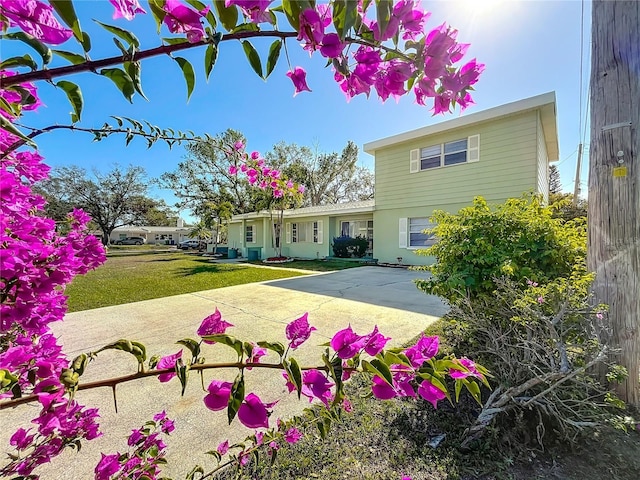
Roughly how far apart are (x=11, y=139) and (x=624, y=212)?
3.59 m

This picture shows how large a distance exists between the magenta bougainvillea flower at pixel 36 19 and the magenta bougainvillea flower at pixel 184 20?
189 mm

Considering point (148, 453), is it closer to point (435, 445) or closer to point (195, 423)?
point (195, 423)

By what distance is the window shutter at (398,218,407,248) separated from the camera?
38.9ft

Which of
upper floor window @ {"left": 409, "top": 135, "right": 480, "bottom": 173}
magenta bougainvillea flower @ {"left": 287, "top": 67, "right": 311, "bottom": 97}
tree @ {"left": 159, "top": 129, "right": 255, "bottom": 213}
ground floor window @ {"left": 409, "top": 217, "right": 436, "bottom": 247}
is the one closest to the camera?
magenta bougainvillea flower @ {"left": 287, "top": 67, "right": 311, "bottom": 97}

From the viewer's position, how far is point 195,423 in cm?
226

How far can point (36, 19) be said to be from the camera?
482 mm

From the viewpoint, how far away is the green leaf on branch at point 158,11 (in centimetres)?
59

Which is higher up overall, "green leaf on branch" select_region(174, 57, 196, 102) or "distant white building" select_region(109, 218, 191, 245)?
"distant white building" select_region(109, 218, 191, 245)

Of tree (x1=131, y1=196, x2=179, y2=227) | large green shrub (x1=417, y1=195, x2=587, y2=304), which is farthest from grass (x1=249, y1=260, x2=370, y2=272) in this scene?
tree (x1=131, y1=196, x2=179, y2=227)

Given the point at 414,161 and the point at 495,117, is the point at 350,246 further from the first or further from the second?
the point at 495,117

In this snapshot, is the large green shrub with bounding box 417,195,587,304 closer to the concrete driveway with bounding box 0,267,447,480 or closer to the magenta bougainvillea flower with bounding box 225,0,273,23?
the concrete driveway with bounding box 0,267,447,480

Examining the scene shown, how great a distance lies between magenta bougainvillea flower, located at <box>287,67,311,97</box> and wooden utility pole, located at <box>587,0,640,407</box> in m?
2.81

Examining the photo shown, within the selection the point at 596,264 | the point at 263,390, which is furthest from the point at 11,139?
the point at 596,264

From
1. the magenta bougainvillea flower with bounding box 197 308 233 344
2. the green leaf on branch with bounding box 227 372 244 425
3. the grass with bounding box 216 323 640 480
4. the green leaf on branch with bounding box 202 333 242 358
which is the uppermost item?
the green leaf on branch with bounding box 202 333 242 358
